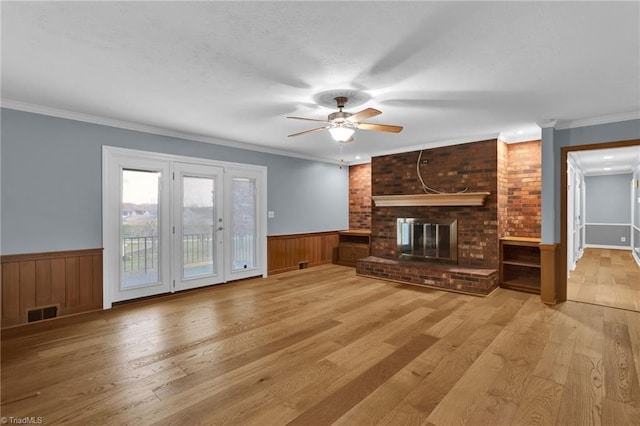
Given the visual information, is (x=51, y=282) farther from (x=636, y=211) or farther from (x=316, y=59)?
(x=636, y=211)

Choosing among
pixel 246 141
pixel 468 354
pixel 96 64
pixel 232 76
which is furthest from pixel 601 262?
pixel 96 64

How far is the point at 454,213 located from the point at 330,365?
382 centimetres

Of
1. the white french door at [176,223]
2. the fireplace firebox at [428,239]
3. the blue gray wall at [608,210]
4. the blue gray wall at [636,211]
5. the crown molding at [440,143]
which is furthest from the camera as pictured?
the blue gray wall at [608,210]

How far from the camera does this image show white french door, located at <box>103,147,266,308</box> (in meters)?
4.23

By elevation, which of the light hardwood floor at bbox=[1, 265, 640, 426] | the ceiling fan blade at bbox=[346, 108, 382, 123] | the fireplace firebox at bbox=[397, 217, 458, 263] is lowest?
the light hardwood floor at bbox=[1, 265, 640, 426]

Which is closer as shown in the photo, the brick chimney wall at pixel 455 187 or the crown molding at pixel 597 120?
the crown molding at pixel 597 120

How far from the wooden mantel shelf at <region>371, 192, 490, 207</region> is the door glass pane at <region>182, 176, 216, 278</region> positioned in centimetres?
312

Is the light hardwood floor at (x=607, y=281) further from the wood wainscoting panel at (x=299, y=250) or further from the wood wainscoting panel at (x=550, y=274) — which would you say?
the wood wainscoting panel at (x=299, y=250)

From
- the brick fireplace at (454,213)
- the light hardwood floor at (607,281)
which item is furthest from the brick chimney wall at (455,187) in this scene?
the light hardwood floor at (607,281)

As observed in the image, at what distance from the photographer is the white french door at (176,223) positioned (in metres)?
4.23

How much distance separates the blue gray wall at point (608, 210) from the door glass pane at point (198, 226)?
1070 cm

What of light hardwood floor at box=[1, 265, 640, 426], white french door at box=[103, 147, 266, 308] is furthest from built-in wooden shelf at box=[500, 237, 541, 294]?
white french door at box=[103, 147, 266, 308]

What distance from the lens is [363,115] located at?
118 inches

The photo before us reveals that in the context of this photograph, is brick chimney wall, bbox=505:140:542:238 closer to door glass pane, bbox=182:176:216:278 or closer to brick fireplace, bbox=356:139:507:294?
brick fireplace, bbox=356:139:507:294
